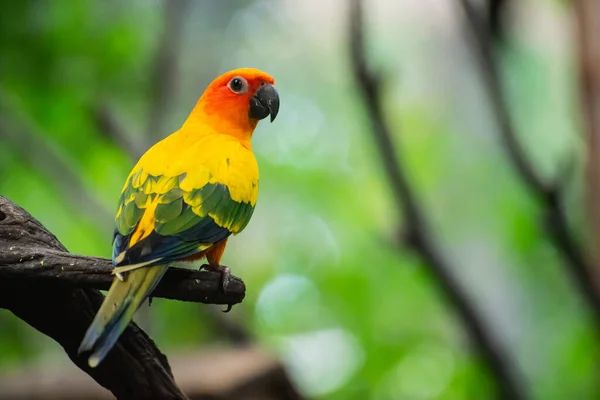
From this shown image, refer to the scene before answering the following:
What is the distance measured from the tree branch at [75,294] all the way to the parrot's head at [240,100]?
0.60 metres

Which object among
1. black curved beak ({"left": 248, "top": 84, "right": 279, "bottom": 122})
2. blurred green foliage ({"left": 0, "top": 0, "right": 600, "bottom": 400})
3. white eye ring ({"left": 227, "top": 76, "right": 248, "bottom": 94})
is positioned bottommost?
blurred green foliage ({"left": 0, "top": 0, "right": 600, "bottom": 400})

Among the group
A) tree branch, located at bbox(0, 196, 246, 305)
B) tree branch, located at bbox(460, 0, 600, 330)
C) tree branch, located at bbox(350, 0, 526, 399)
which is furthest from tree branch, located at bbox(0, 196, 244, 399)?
tree branch, located at bbox(460, 0, 600, 330)

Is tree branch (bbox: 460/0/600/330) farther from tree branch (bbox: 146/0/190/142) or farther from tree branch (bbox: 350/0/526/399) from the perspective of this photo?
tree branch (bbox: 146/0/190/142)

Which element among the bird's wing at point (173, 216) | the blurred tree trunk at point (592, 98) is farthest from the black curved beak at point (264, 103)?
the blurred tree trunk at point (592, 98)

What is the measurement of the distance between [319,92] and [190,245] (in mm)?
3766

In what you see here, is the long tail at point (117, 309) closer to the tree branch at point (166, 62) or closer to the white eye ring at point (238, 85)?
the white eye ring at point (238, 85)

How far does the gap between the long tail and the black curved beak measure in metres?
0.66

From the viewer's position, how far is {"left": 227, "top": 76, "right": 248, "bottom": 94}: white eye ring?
185cm

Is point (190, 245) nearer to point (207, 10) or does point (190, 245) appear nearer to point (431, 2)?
point (207, 10)

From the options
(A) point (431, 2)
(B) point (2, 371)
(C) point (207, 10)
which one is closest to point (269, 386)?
(B) point (2, 371)

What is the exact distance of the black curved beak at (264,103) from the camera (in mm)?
1821

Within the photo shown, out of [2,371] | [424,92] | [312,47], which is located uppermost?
[312,47]

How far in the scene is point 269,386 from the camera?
3363mm

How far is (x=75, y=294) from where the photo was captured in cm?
129
